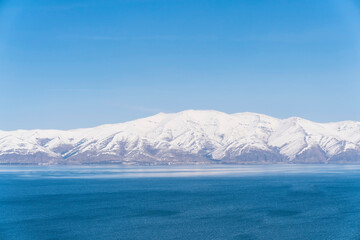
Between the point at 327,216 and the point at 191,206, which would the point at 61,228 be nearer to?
the point at 191,206

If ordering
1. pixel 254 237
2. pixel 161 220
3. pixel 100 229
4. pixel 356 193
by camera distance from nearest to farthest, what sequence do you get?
1. pixel 254 237
2. pixel 100 229
3. pixel 161 220
4. pixel 356 193

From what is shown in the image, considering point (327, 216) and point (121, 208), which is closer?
point (327, 216)

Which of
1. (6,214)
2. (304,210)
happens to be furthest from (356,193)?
(6,214)

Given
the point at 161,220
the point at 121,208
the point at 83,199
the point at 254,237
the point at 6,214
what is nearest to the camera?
the point at 254,237

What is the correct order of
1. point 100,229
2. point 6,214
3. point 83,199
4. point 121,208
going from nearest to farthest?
point 100,229
point 6,214
point 121,208
point 83,199

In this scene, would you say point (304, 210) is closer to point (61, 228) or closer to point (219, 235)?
point (219, 235)

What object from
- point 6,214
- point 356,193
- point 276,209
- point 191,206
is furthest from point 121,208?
point 356,193

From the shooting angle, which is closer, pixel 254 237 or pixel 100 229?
pixel 254 237

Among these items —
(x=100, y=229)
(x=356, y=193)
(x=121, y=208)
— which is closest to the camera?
(x=100, y=229)
